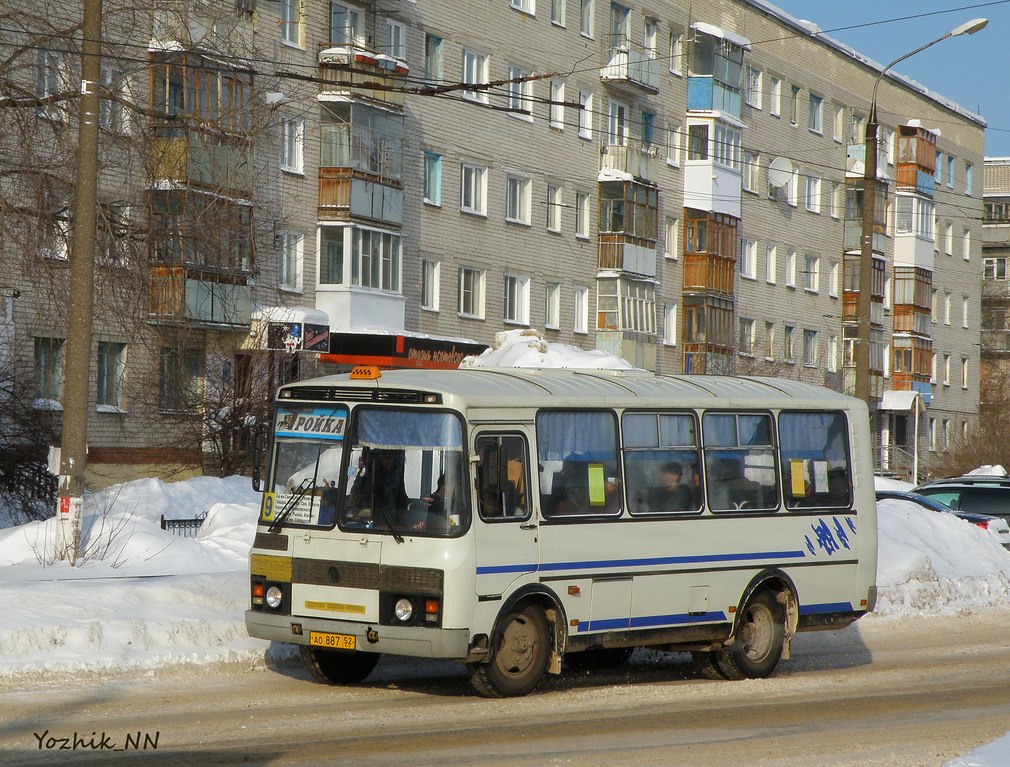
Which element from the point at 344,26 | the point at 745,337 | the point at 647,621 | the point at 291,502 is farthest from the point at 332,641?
the point at 745,337

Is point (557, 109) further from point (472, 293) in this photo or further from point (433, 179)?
point (472, 293)

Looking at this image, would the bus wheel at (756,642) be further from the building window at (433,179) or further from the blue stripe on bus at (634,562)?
the building window at (433,179)

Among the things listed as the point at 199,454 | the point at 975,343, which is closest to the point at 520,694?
the point at 199,454

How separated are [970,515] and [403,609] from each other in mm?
19969

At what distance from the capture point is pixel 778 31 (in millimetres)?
59000

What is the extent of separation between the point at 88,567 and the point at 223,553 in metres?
2.77

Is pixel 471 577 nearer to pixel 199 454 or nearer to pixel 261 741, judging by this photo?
pixel 261 741

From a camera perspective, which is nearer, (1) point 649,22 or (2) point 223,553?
(2) point 223,553

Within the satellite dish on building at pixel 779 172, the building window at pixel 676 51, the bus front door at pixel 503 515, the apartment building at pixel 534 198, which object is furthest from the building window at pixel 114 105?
the satellite dish on building at pixel 779 172

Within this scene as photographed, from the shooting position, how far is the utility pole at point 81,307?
619 inches

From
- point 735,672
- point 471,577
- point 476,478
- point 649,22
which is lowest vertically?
point 735,672

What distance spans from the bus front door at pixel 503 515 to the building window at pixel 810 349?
165 ft

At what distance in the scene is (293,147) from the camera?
37000 mm

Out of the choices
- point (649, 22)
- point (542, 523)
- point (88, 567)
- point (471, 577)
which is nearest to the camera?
point (471, 577)
